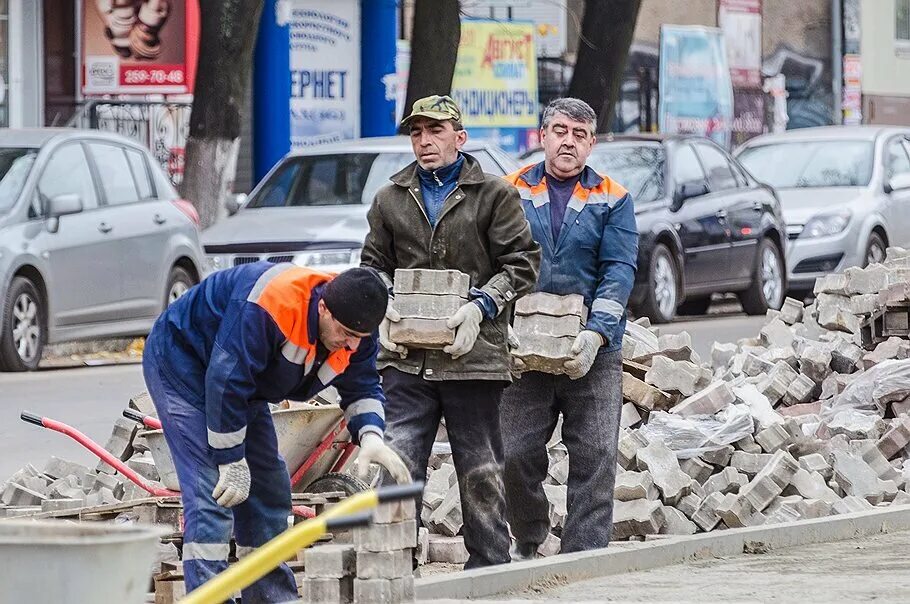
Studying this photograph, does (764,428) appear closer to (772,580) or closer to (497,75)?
(772,580)

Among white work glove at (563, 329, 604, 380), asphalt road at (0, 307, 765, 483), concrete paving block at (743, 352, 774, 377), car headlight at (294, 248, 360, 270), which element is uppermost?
white work glove at (563, 329, 604, 380)

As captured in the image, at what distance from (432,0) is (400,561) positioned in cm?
1532

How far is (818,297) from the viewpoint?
46.5 ft

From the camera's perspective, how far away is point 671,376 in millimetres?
10938

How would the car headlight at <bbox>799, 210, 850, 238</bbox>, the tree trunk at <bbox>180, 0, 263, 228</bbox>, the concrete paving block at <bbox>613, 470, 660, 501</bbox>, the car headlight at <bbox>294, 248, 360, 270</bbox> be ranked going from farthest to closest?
the car headlight at <bbox>799, 210, 850, 238</bbox>
the tree trunk at <bbox>180, 0, 263, 228</bbox>
the car headlight at <bbox>294, 248, 360, 270</bbox>
the concrete paving block at <bbox>613, 470, 660, 501</bbox>

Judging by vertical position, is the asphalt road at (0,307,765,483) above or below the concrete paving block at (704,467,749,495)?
below

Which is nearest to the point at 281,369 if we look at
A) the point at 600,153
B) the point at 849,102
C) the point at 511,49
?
the point at 600,153

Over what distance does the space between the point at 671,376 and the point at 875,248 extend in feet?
33.8

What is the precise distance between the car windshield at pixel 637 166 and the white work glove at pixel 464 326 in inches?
456

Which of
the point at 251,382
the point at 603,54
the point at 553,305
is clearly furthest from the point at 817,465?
the point at 603,54

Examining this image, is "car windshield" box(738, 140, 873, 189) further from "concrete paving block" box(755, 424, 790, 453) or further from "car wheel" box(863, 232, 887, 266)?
"concrete paving block" box(755, 424, 790, 453)

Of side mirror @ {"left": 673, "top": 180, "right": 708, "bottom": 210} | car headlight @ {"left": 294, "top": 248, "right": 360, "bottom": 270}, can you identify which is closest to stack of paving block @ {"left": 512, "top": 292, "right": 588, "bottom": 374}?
car headlight @ {"left": 294, "top": 248, "right": 360, "bottom": 270}

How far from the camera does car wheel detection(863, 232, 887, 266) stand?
20469 mm

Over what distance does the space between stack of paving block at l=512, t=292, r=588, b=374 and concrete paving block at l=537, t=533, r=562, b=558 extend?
947 millimetres
